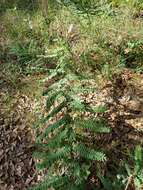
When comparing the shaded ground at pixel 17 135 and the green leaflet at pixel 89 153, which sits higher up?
the green leaflet at pixel 89 153

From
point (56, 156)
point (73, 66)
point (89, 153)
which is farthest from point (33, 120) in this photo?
point (89, 153)

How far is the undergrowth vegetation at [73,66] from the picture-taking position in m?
3.65

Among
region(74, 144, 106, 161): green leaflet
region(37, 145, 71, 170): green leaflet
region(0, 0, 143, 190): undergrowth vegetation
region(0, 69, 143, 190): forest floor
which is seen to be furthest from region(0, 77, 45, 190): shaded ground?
region(74, 144, 106, 161): green leaflet

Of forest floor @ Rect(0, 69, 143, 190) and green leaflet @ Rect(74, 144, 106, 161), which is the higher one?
green leaflet @ Rect(74, 144, 106, 161)

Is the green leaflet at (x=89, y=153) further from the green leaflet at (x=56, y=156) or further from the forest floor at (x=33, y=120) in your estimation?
the forest floor at (x=33, y=120)

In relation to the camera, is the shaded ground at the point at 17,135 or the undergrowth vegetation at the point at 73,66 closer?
the undergrowth vegetation at the point at 73,66

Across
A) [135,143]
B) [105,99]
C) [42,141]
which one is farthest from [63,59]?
[135,143]

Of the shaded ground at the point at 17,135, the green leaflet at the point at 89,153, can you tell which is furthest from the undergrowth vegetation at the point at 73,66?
the shaded ground at the point at 17,135

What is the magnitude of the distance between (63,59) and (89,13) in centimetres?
103

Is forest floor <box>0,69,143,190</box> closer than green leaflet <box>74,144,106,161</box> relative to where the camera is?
No

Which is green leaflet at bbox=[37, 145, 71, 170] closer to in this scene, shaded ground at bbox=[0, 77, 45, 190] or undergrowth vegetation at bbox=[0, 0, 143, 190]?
undergrowth vegetation at bbox=[0, 0, 143, 190]

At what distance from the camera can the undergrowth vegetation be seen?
12.0 ft

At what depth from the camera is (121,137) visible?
4.06 m

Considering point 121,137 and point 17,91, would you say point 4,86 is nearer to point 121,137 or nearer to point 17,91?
point 17,91
